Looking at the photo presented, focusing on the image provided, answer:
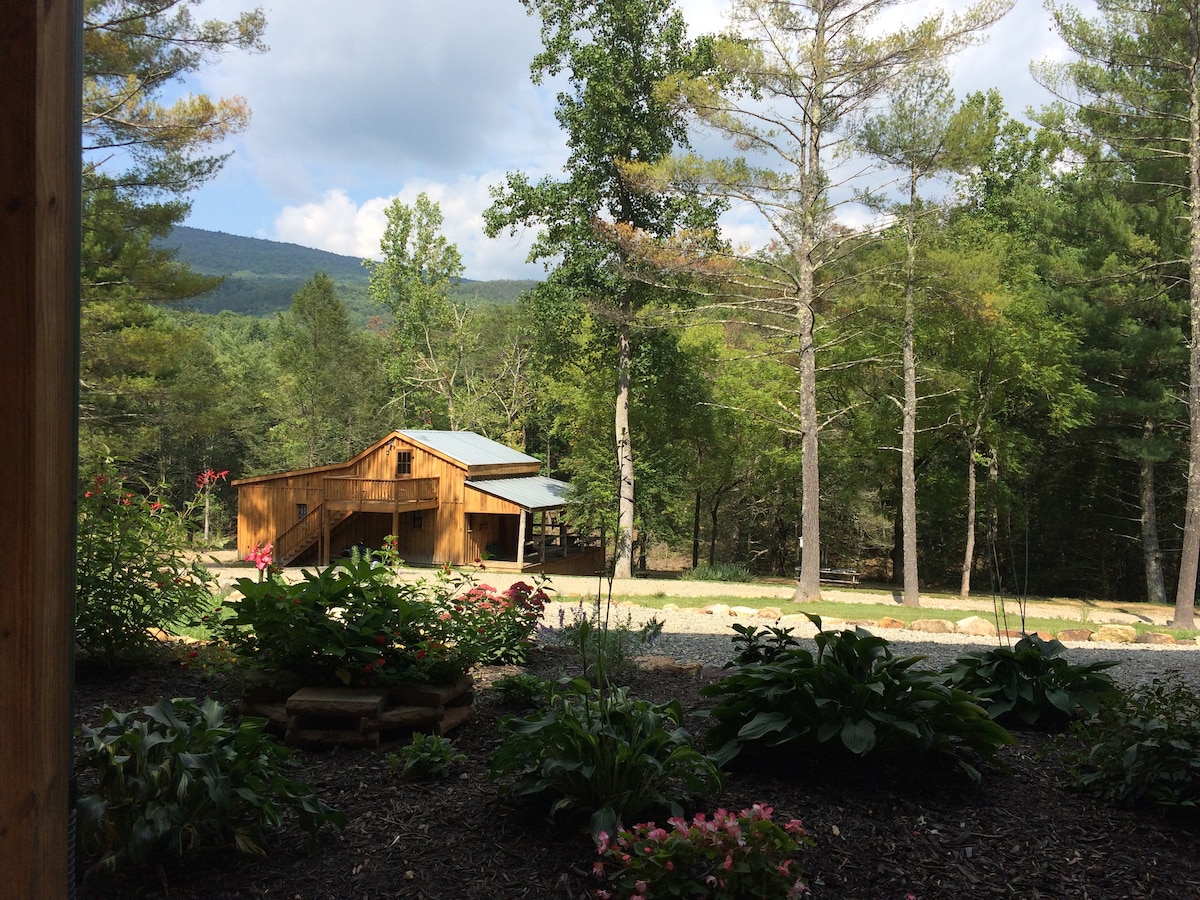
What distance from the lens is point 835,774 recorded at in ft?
8.00

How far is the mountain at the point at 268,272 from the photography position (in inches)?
1940

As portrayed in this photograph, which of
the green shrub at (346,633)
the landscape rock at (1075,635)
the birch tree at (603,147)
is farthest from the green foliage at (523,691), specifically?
the birch tree at (603,147)

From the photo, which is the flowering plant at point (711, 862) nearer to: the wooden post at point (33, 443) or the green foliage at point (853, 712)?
the green foliage at point (853, 712)

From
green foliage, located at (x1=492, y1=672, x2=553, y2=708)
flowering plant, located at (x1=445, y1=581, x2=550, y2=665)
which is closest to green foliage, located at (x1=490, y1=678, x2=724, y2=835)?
green foliage, located at (x1=492, y1=672, x2=553, y2=708)

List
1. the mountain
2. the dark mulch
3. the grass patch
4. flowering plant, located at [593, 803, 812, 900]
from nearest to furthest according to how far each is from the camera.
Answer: flowering plant, located at [593, 803, 812, 900], the dark mulch, the grass patch, the mountain

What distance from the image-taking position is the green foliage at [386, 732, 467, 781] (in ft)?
8.02

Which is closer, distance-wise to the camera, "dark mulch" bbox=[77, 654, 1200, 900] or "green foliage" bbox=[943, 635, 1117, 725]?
"dark mulch" bbox=[77, 654, 1200, 900]

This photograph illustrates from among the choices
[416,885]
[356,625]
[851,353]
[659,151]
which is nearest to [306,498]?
[659,151]

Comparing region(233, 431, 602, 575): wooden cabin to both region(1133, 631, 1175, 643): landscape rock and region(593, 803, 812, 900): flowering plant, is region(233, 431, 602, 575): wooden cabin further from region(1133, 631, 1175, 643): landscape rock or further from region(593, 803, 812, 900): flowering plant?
region(593, 803, 812, 900): flowering plant

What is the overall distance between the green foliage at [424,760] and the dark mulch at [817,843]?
42mm

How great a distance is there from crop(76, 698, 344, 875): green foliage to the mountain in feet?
145

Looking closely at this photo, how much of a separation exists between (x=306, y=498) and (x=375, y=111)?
12.3 metres

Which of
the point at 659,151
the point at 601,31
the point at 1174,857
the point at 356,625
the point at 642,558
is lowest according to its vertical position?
the point at 642,558

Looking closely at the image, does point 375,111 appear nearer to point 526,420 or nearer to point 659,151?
point 659,151
